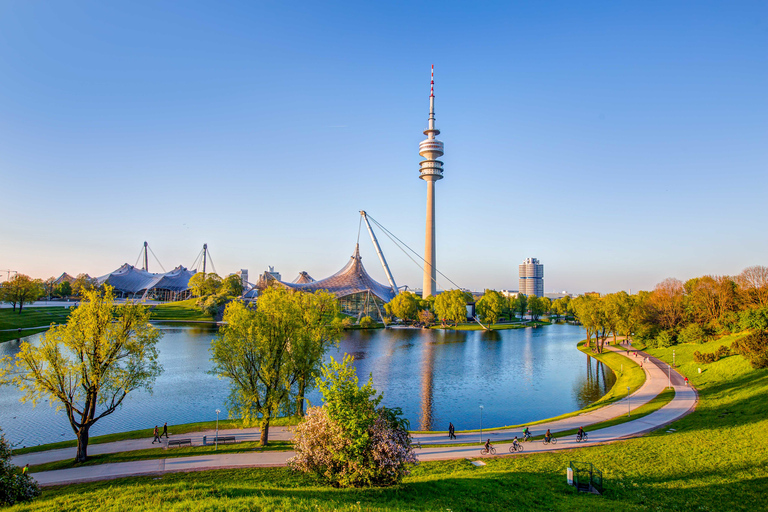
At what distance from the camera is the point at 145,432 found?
2134cm

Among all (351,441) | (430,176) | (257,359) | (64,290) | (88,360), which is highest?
(430,176)

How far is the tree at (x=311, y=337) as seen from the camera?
67.9 ft

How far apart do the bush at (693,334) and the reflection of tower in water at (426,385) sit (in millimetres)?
27194

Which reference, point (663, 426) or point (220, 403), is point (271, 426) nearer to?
point (220, 403)

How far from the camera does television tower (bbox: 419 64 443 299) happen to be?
12619cm

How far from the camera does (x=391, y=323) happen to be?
86.0 metres

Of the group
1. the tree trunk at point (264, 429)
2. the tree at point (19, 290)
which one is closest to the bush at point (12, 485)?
the tree trunk at point (264, 429)

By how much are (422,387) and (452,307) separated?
5025 centimetres

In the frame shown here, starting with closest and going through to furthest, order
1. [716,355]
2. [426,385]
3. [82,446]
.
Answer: [82,446], [426,385], [716,355]

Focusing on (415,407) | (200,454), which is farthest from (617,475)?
(200,454)

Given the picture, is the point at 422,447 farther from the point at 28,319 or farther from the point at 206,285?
the point at 206,285

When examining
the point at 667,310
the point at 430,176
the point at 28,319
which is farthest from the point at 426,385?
the point at 430,176

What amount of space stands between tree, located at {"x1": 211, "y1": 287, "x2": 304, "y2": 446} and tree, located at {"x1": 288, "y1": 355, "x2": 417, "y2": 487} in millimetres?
8390

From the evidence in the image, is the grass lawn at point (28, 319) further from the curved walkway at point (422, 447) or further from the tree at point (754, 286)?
the tree at point (754, 286)
